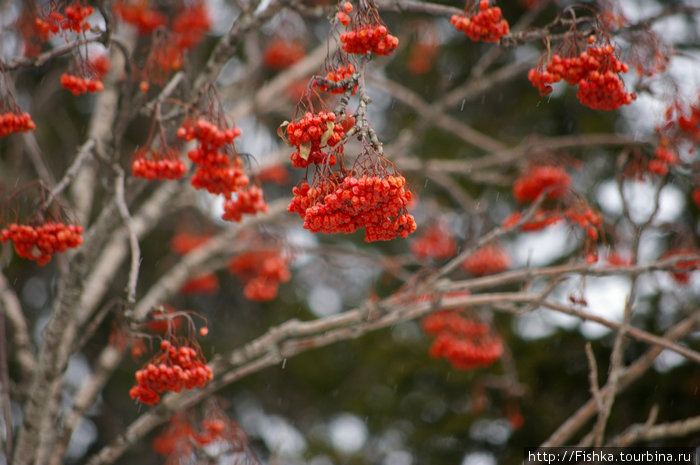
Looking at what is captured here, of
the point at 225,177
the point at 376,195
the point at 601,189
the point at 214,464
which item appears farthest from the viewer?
the point at 601,189

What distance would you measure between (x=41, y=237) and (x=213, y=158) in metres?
0.95

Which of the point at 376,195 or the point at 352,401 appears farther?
the point at 352,401

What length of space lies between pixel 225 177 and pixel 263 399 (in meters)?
5.09

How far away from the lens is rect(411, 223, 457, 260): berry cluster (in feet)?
19.9

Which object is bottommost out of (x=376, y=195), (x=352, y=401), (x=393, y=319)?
(x=376, y=195)

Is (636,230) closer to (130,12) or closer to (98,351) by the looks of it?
(130,12)

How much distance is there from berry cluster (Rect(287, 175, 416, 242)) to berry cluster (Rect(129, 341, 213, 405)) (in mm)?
1008

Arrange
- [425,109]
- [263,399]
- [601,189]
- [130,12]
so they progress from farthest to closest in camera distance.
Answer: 1. [263,399]
2. [601,189]
3. [130,12]
4. [425,109]

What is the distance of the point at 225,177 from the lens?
121 inches

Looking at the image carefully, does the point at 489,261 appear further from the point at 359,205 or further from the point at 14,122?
the point at 14,122

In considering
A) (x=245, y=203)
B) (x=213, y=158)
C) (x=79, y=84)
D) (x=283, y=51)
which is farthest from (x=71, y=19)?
(x=283, y=51)

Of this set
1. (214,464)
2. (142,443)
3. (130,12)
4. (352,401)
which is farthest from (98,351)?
(214,464)

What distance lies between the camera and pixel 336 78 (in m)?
2.61

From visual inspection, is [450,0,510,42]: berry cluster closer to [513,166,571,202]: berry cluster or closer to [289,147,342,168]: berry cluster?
[289,147,342,168]: berry cluster
